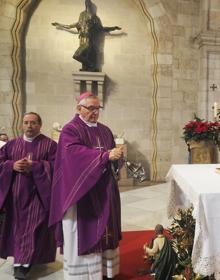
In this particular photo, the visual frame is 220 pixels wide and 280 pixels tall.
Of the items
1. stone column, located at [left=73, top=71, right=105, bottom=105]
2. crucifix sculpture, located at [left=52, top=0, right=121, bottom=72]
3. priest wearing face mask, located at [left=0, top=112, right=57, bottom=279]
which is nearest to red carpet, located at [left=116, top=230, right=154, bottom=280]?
priest wearing face mask, located at [left=0, top=112, right=57, bottom=279]

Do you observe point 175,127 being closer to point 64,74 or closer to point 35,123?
point 64,74

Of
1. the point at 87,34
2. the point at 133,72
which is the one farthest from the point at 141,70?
the point at 87,34

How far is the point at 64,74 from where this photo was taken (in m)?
8.12

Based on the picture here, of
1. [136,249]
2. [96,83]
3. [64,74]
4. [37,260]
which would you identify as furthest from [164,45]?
[37,260]

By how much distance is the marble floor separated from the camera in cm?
324

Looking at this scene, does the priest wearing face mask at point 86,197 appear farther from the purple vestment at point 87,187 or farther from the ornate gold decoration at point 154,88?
the ornate gold decoration at point 154,88

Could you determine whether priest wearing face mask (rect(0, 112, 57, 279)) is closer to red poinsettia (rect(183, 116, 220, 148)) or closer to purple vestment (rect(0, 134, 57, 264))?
purple vestment (rect(0, 134, 57, 264))

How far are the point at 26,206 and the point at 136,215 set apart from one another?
8.35 ft

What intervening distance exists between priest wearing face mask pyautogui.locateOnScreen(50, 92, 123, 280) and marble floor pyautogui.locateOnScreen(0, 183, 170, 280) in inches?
22.9

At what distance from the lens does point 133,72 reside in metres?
8.48

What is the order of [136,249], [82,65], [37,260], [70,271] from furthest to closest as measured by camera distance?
[82,65] → [136,249] → [37,260] → [70,271]

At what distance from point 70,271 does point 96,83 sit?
598 centimetres

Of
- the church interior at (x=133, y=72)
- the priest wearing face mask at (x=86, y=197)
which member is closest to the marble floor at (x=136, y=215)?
the priest wearing face mask at (x=86, y=197)

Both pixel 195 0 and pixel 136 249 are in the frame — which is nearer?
pixel 136 249
